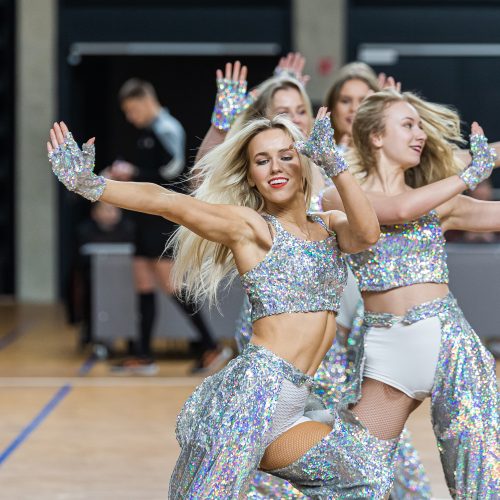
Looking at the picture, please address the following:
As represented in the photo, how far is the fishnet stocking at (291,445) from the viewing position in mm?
3008

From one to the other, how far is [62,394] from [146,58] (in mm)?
6187

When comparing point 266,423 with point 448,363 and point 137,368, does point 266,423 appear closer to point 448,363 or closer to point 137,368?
point 448,363

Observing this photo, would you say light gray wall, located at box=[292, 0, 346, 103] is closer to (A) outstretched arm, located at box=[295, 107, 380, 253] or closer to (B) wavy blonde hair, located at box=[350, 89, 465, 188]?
(B) wavy blonde hair, located at box=[350, 89, 465, 188]

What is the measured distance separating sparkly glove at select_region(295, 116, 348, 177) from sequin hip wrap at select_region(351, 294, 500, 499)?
2.17ft

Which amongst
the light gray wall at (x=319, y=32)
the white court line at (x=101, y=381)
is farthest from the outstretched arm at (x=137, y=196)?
the light gray wall at (x=319, y=32)

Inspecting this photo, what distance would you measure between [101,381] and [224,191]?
4.20 metres

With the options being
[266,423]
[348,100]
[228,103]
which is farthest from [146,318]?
[266,423]

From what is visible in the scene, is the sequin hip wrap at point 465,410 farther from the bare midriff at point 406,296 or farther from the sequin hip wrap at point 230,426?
the sequin hip wrap at point 230,426

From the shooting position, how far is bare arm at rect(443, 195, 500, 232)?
11.9 ft

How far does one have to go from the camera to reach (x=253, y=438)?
293 cm

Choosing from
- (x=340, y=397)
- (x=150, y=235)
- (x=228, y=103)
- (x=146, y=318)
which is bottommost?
(x=146, y=318)

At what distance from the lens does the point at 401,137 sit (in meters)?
3.65

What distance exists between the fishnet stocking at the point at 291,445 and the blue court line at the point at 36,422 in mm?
2384

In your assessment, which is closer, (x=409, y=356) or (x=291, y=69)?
(x=409, y=356)
